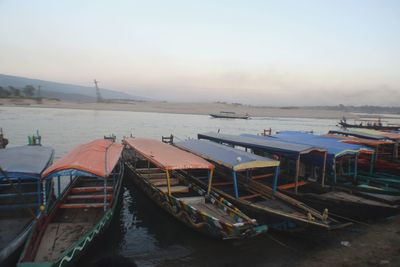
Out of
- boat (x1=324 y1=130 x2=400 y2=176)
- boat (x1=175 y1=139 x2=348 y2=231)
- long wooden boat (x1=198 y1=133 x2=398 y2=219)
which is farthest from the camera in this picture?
boat (x1=324 y1=130 x2=400 y2=176)

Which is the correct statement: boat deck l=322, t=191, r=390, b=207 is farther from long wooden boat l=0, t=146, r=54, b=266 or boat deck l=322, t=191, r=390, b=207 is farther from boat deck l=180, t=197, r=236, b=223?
long wooden boat l=0, t=146, r=54, b=266

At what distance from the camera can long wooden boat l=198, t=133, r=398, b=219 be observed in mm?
11891

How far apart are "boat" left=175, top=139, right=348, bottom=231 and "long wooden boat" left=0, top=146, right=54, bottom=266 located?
21.4 feet

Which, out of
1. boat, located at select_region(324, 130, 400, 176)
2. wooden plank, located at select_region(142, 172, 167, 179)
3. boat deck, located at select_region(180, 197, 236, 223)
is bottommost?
boat deck, located at select_region(180, 197, 236, 223)

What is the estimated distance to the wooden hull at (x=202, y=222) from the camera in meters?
9.18

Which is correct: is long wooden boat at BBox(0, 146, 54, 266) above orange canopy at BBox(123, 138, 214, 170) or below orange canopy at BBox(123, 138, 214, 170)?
below

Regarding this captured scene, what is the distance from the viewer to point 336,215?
1235cm

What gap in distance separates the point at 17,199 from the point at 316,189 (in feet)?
39.8

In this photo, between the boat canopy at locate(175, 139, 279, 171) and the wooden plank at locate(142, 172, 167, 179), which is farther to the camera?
the wooden plank at locate(142, 172, 167, 179)

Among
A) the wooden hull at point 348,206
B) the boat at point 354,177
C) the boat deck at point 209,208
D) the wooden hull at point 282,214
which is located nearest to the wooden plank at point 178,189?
the boat deck at point 209,208

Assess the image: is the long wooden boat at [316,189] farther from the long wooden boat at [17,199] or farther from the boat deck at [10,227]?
the boat deck at [10,227]

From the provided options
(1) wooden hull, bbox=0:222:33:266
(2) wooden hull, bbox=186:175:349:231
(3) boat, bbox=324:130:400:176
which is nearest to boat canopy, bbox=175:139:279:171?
(2) wooden hull, bbox=186:175:349:231

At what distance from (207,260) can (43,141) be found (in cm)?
2764

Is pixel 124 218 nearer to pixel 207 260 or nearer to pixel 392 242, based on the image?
pixel 207 260
